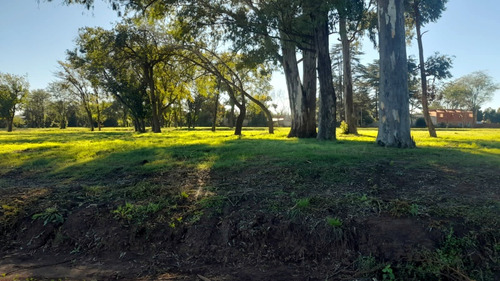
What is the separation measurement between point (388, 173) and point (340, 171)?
926mm

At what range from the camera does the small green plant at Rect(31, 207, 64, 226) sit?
5070 mm

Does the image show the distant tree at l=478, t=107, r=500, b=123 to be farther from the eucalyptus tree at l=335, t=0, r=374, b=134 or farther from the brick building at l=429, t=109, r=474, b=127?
the eucalyptus tree at l=335, t=0, r=374, b=134

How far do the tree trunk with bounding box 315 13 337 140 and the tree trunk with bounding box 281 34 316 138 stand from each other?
2.31 meters

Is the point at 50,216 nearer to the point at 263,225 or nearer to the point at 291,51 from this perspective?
the point at 263,225

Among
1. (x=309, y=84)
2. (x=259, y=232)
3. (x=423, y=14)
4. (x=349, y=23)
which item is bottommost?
(x=259, y=232)

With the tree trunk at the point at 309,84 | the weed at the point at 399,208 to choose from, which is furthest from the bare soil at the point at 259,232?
the tree trunk at the point at 309,84

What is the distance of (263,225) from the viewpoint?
4637 millimetres

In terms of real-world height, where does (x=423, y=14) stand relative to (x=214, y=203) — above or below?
above

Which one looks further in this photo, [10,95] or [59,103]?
[59,103]

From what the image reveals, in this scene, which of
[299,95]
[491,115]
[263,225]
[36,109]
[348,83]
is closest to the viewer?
[263,225]

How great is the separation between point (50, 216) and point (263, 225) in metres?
3.34

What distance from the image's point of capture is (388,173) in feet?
21.5

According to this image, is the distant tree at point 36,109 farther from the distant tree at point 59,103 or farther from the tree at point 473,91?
the tree at point 473,91

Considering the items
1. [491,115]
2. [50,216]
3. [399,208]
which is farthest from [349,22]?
[491,115]
